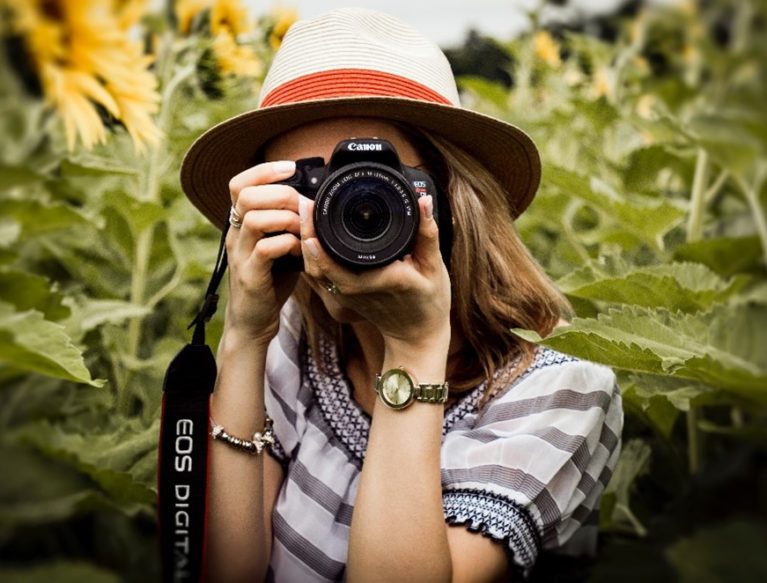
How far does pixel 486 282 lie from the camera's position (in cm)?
140

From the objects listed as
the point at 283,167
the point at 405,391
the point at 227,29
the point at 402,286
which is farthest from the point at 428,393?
the point at 227,29

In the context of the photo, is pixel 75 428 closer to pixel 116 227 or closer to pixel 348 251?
pixel 348 251

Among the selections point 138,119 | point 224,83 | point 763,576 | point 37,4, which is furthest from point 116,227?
point 763,576

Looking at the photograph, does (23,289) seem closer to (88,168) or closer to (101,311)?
(88,168)

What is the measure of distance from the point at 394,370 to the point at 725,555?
0.79 meters

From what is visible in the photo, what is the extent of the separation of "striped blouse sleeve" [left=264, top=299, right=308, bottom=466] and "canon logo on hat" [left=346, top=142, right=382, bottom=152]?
20.2 inches

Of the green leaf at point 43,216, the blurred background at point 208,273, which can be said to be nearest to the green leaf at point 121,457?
the blurred background at point 208,273

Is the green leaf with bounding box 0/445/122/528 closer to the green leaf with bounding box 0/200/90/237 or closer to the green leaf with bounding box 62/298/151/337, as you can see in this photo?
the green leaf with bounding box 0/200/90/237

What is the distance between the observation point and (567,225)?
2068 millimetres

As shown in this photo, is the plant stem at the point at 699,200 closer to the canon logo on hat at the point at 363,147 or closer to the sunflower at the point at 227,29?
the canon logo on hat at the point at 363,147

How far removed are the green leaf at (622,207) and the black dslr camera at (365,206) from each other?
0.47 metres

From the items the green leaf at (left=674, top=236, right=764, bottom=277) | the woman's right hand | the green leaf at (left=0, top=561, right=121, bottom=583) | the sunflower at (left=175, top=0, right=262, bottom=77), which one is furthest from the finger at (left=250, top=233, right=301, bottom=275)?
the green leaf at (left=0, top=561, right=121, bottom=583)

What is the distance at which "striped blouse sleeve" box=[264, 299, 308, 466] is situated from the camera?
4.91ft

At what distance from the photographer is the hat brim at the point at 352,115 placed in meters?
1.25
